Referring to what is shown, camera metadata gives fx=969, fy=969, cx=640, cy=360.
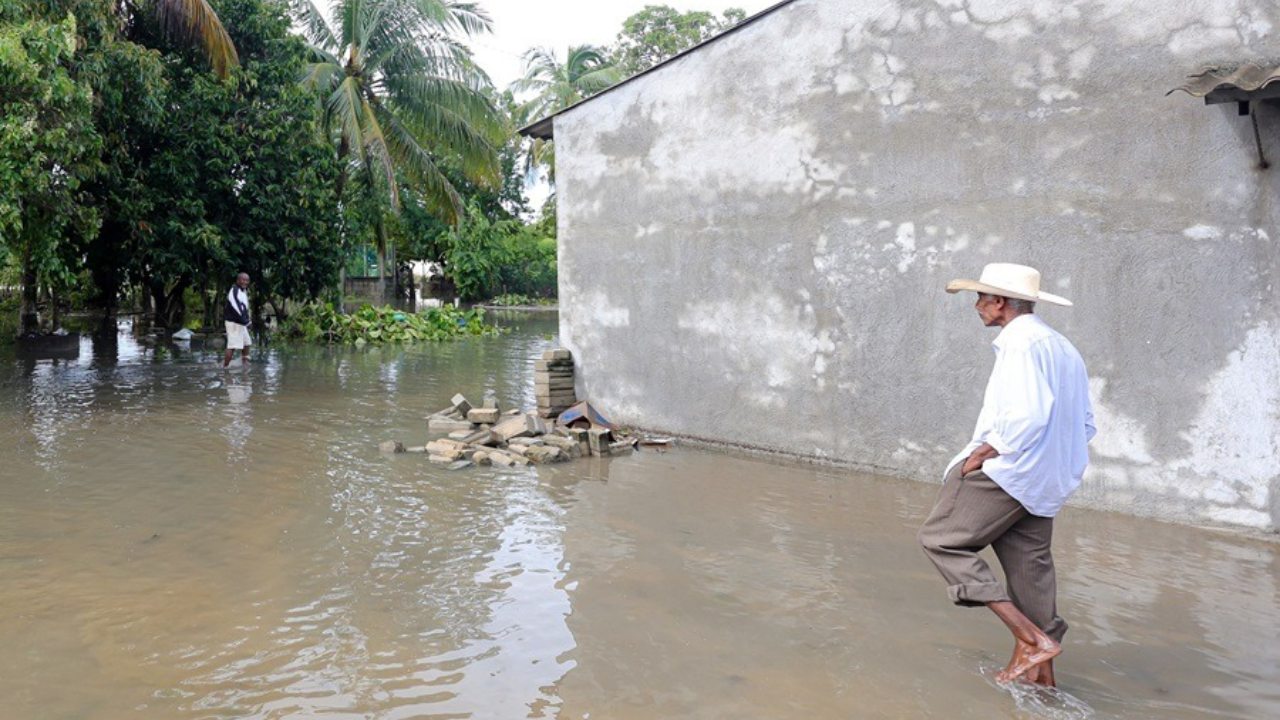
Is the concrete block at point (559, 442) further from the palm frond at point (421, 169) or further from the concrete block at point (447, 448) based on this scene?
the palm frond at point (421, 169)

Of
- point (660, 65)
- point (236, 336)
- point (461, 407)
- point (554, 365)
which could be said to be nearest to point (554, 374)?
point (554, 365)

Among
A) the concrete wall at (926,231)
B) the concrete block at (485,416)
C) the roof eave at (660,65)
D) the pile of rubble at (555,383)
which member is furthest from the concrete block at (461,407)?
the roof eave at (660,65)

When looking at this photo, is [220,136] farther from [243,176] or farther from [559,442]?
[559,442]

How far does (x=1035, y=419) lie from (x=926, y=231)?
421 cm

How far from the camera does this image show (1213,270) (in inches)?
252

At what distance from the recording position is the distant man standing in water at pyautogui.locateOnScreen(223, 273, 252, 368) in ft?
51.2

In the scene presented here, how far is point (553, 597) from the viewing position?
5.27 metres

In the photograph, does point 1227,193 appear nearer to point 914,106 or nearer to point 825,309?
point 914,106

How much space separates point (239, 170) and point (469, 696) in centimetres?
1839

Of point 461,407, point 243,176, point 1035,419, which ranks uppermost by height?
point 243,176

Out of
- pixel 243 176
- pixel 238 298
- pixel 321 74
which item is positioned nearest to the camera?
pixel 238 298

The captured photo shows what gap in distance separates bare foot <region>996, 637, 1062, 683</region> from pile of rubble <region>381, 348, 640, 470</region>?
535 cm

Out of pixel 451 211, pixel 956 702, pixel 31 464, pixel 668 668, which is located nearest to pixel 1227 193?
pixel 956 702

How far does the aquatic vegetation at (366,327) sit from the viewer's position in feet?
75.4
